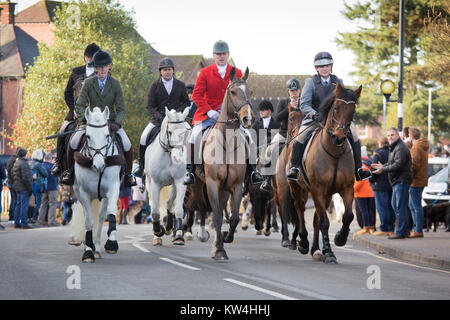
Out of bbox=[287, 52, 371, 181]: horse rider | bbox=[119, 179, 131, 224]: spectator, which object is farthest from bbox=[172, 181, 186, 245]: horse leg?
bbox=[119, 179, 131, 224]: spectator

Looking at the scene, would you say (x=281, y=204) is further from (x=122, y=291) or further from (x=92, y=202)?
(x=122, y=291)

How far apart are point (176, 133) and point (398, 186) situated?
5.97 meters

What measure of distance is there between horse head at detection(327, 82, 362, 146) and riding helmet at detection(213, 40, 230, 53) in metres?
2.50

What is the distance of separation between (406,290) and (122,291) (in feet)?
11.6

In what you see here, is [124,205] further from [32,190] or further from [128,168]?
[128,168]

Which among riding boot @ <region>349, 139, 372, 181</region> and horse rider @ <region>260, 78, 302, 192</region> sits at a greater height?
horse rider @ <region>260, 78, 302, 192</region>

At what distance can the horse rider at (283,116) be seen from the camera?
655 inches

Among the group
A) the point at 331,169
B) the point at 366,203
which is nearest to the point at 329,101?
the point at 331,169

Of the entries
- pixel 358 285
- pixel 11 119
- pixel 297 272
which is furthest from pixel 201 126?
pixel 11 119

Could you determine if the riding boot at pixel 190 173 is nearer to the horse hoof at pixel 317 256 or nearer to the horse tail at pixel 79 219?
the horse tail at pixel 79 219

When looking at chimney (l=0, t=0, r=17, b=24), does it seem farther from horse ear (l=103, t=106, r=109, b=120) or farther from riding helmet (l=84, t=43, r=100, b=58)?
horse ear (l=103, t=106, r=109, b=120)

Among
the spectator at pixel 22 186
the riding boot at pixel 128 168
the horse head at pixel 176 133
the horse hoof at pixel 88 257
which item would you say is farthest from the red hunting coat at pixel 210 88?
the spectator at pixel 22 186

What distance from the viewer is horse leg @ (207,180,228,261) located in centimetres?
1283

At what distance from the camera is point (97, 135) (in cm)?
1266
